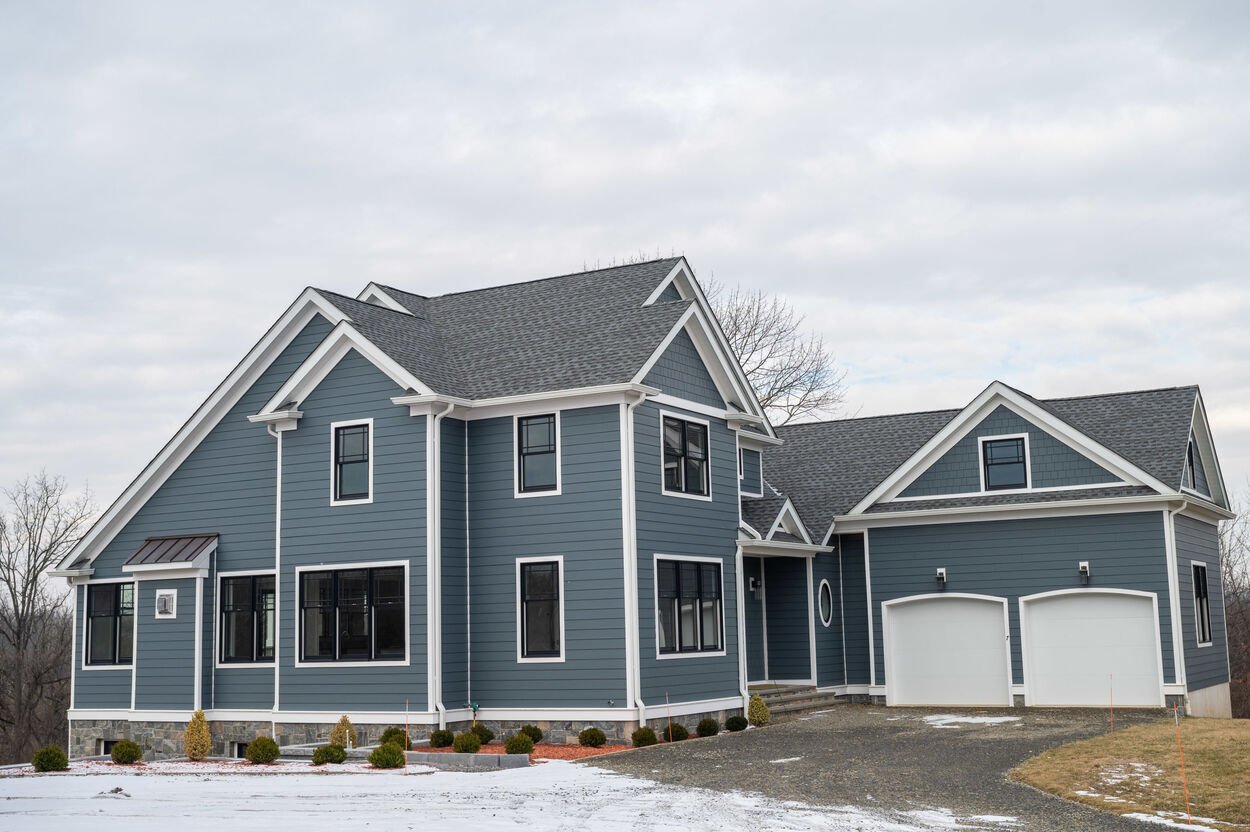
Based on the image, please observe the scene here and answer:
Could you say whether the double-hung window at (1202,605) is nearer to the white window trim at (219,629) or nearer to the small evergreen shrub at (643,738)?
the small evergreen shrub at (643,738)

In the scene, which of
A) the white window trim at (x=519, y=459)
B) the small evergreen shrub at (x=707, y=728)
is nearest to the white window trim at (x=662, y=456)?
the white window trim at (x=519, y=459)

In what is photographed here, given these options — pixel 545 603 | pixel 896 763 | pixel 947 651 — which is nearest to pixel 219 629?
pixel 545 603

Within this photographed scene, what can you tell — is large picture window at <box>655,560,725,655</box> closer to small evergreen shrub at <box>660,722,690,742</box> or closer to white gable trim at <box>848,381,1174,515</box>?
small evergreen shrub at <box>660,722,690,742</box>

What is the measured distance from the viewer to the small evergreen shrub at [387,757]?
17641 millimetres

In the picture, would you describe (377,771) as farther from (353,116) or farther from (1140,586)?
(1140,586)

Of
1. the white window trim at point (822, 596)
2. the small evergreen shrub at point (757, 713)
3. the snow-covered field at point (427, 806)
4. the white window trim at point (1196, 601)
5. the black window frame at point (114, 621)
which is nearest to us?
the snow-covered field at point (427, 806)

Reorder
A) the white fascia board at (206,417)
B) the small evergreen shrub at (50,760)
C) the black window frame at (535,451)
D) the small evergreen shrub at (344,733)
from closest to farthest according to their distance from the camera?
1. the small evergreen shrub at (50,760)
2. the small evergreen shrub at (344,733)
3. the black window frame at (535,451)
4. the white fascia board at (206,417)

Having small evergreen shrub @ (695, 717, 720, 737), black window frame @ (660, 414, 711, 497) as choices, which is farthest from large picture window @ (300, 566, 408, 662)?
small evergreen shrub @ (695, 717, 720, 737)

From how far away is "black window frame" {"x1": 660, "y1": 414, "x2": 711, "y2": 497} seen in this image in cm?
2197

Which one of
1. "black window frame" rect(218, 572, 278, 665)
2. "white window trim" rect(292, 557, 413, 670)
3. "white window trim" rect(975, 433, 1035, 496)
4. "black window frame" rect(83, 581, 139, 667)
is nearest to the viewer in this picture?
"white window trim" rect(292, 557, 413, 670)

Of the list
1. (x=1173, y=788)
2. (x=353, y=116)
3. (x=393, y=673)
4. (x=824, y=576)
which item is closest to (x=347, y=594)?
(x=393, y=673)

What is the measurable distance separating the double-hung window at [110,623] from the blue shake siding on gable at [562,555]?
25.6ft

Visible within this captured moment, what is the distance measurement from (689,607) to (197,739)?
28.5ft

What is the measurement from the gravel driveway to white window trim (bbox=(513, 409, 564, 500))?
14.9ft
